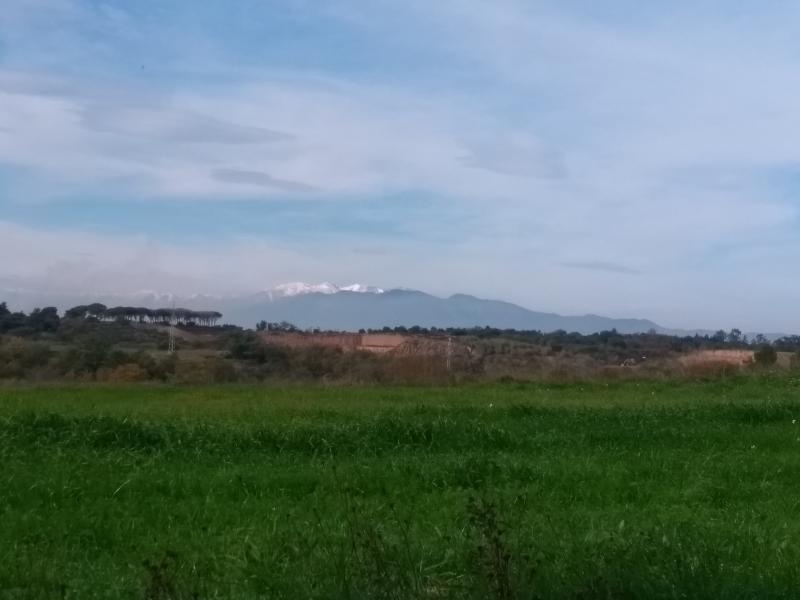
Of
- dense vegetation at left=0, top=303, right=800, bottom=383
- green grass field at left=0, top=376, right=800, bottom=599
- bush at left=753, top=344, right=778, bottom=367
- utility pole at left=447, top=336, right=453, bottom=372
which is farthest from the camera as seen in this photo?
bush at left=753, top=344, right=778, bottom=367

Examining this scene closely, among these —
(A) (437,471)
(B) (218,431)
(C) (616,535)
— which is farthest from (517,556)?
(B) (218,431)

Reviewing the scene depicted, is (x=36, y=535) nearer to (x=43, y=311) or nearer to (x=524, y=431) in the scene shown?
(x=524, y=431)

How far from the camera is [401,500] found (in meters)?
9.68

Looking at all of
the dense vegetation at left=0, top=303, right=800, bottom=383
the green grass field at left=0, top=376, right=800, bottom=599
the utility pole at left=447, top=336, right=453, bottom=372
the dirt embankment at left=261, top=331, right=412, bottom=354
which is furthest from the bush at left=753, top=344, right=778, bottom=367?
the green grass field at left=0, top=376, right=800, bottom=599

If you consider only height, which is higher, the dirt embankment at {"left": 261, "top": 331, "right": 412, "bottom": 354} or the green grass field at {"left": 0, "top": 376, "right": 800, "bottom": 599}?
the dirt embankment at {"left": 261, "top": 331, "right": 412, "bottom": 354}

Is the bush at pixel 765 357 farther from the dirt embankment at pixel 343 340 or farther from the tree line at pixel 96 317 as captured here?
the tree line at pixel 96 317

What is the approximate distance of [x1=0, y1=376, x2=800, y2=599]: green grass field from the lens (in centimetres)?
570

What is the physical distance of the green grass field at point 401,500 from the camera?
5.70 metres

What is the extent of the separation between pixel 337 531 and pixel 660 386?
20.3m

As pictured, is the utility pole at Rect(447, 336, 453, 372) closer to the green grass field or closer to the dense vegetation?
the dense vegetation

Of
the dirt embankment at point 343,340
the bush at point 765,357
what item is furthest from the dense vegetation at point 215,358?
the dirt embankment at point 343,340

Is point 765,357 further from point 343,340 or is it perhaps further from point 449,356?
point 343,340

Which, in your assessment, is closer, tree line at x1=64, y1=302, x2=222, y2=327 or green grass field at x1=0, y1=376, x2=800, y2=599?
green grass field at x1=0, y1=376, x2=800, y2=599

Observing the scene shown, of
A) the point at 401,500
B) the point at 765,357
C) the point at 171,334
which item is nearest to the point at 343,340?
the point at 171,334
